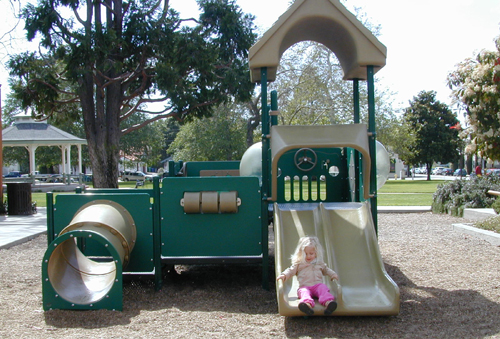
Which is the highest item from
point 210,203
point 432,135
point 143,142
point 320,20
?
point 432,135

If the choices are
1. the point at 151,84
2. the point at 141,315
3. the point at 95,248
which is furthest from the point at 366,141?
the point at 151,84

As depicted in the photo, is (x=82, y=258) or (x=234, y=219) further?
(x=82, y=258)

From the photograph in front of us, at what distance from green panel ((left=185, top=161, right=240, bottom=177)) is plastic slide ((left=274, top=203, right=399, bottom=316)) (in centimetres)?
366

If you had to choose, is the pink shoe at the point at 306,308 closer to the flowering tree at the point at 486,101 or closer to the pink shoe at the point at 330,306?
the pink shoe at the point at 330,306

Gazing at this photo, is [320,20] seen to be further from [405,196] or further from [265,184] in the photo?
[405,196]

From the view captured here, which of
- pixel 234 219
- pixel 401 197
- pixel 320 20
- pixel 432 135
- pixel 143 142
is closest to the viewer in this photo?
pixel 234 219

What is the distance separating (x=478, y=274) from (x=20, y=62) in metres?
14.7

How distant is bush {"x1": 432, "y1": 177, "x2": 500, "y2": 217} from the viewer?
11.8 meters

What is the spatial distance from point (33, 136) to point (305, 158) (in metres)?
26.8

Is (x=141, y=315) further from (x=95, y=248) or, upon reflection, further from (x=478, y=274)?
(x=478, y=274)

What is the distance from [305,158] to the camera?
6691mm

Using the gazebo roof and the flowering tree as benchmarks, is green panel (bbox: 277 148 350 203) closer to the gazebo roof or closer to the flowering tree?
the flowering tree

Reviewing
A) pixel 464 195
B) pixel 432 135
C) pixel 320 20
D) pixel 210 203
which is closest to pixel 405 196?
pixel 464 195

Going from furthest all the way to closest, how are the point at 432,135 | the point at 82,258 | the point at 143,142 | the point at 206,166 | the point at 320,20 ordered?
the point at 432,135
the point at 143,142
the point at 206,166
the point at 82,258
the point at 320,20
